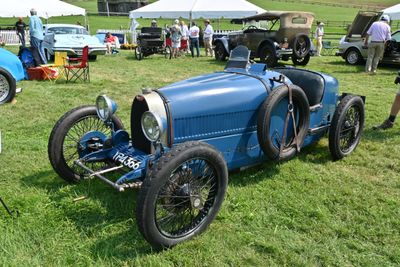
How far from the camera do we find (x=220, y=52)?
51.1 ft

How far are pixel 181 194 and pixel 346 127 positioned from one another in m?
2.64

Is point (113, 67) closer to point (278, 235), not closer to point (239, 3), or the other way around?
point (239, 3)

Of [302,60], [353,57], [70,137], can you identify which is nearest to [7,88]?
[70,137]

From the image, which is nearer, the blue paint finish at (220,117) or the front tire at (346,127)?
the blue paint finish at (220,117)

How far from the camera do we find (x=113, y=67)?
539 inches

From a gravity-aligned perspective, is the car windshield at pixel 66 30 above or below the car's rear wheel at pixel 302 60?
above

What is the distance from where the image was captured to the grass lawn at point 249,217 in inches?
111

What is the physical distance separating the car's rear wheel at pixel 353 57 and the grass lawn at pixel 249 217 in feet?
31.6

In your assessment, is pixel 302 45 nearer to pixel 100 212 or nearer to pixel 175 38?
pixel 175 38

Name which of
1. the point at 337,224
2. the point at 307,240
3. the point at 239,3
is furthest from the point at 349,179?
the point at 239,3

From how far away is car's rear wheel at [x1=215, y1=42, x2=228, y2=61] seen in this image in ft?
50.4

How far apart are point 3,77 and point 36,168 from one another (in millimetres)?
3753

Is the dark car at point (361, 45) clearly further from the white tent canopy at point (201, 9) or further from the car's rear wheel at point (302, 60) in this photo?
the white tent canopy at point (201, 9)

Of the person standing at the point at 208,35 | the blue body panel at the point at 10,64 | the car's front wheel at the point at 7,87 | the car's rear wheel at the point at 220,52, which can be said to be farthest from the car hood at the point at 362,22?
the car's front wheel at the point at 7,87
